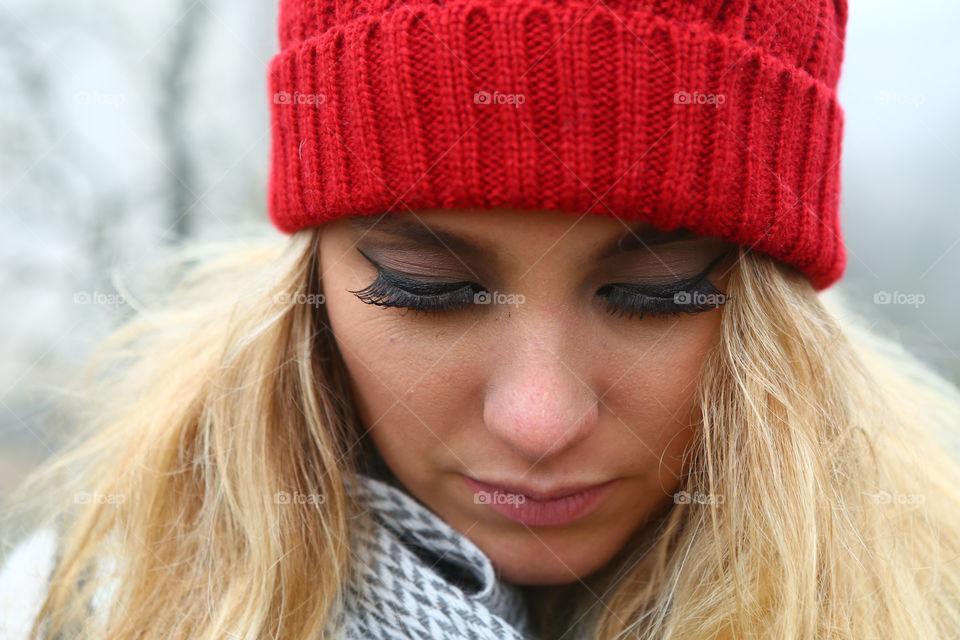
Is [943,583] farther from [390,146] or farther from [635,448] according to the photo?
[390,146]

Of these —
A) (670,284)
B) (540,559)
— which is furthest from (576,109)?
(540,559)

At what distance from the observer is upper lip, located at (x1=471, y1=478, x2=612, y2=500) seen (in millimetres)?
1172

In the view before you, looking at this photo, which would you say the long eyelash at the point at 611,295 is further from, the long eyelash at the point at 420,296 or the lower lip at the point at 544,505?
the lower lip at the point at 544,505

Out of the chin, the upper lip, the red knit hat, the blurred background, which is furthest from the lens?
the blurred background

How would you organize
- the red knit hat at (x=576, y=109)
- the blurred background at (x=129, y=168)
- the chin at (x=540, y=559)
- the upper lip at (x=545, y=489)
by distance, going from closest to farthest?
the red knit hat at (x=576, y=109), the upper lip at (x=545, y=489), the chin at (x=540, y=559), the blurred background at (x=129, y=168)

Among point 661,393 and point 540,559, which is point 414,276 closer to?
point 661,393

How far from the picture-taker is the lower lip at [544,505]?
3.99 feet

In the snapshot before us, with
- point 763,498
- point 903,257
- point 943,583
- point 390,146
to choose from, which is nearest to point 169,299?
point 390,146

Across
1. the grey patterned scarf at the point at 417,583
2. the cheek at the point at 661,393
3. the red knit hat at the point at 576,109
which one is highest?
the red knit hat at the point at 576,109

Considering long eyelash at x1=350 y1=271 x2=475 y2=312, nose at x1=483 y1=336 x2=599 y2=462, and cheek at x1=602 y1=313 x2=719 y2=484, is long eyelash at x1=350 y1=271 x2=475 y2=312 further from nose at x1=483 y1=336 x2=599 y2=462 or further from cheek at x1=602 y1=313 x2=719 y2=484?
cheek at x1=602 y1=313 x2=719 y2=484

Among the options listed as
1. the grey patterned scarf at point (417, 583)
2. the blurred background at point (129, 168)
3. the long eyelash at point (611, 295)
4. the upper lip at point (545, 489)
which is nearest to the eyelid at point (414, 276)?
the long eyelash at point (611, 295)

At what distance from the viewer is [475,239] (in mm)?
1087

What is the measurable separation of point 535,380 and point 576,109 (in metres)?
0.41

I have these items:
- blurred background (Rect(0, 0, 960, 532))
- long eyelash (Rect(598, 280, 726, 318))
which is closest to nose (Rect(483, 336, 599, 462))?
long eyelash (Rect(598, 280, 726, 318))
